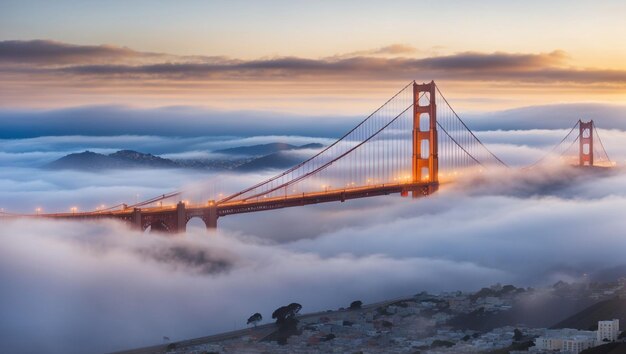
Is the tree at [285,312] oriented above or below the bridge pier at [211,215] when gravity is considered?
below

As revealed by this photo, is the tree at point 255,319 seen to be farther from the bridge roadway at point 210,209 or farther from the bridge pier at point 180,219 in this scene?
the bridge pier at point 180,219

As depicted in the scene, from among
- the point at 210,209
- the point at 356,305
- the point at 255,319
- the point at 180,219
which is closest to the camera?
the point at 255,319

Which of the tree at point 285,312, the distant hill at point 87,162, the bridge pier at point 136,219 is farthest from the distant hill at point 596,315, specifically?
the distant hill at point 87,162

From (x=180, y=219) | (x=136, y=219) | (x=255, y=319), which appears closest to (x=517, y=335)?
(x=255, y=319)

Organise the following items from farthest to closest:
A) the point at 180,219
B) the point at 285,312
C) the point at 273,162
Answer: the point at 273,162 < the point at 180,219 < the point at 285,312

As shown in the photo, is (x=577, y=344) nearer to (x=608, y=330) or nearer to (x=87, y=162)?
(x=608, y=330)

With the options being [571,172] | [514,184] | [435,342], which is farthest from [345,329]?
[571,172]
